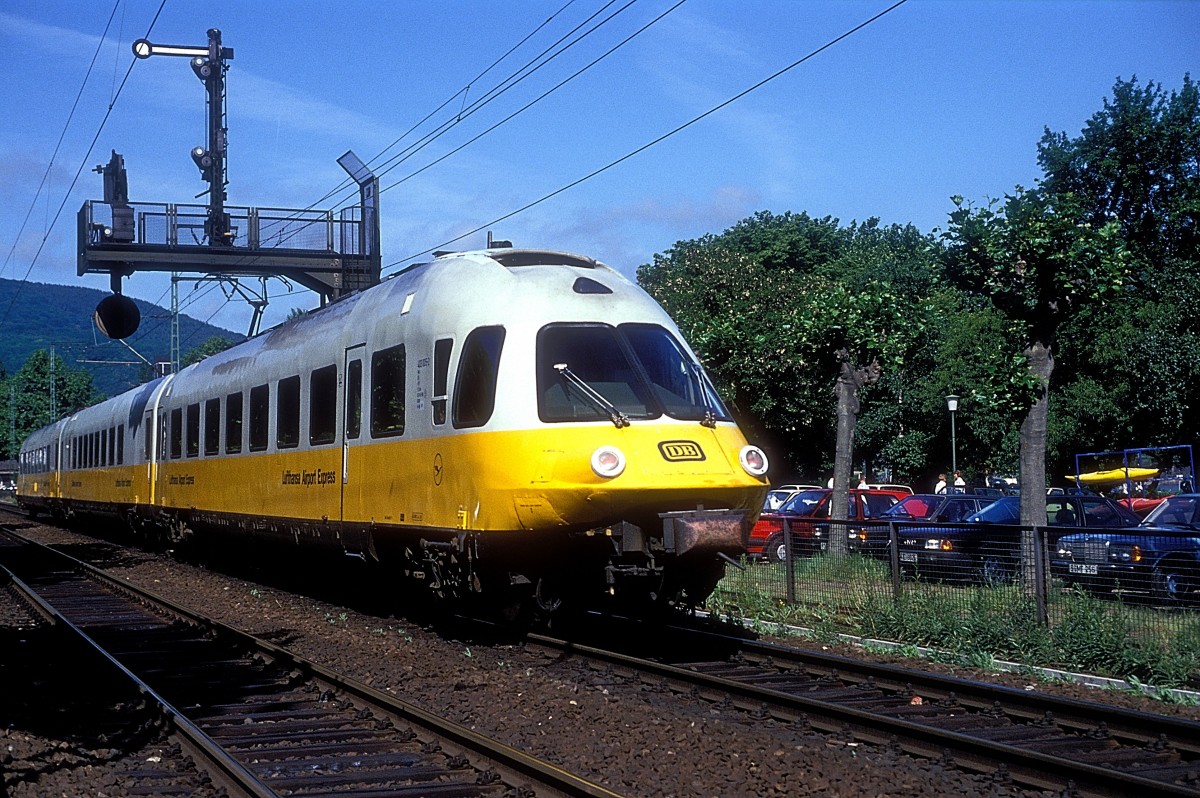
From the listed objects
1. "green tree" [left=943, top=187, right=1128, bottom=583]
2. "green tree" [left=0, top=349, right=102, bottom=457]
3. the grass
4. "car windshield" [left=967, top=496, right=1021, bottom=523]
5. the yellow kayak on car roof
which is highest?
"green tree" [left=0, top=349, right=102, bottom=457]

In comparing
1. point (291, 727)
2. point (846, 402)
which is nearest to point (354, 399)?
point (291, 727)

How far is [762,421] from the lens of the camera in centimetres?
5125

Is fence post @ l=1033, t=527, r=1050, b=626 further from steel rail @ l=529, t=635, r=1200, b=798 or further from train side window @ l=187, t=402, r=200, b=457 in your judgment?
train side window @ l=187, t=402, r=200, b=457

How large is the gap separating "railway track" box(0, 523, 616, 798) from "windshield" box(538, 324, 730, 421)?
2909 mm

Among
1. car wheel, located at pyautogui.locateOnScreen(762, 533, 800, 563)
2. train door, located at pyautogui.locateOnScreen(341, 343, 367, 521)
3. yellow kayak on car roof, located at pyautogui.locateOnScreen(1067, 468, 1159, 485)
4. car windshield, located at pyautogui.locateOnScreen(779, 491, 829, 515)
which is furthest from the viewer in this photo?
yellow kayak on car roof, located at pyautogui.locateOnScreen(1067, 468, 1159, 485)

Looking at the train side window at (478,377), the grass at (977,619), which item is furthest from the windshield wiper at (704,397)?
the grass at (977,619)

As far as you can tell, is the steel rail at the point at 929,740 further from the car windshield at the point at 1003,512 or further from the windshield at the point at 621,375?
the car windshield at the point at 1003,512

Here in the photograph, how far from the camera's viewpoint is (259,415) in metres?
17.5

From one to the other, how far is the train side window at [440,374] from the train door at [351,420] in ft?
6.38

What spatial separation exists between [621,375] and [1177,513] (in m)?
9.83

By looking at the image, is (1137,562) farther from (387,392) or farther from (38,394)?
(38,394)

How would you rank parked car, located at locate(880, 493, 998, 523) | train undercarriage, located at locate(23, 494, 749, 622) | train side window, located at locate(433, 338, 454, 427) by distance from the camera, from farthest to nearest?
parked car, located at locate(880, 493, 998, 523) < train side window, located at locate(433, 338, 454, 427) < train undercarriage, located at locate(23, 494, 749, 622)

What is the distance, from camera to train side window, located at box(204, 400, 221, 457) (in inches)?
779

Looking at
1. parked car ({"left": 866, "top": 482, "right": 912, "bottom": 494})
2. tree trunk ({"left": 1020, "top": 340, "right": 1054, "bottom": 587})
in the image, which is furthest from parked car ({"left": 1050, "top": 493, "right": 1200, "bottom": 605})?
parked car ({"left": 866, "top": 482, "right": 912, "bottom": 494})
